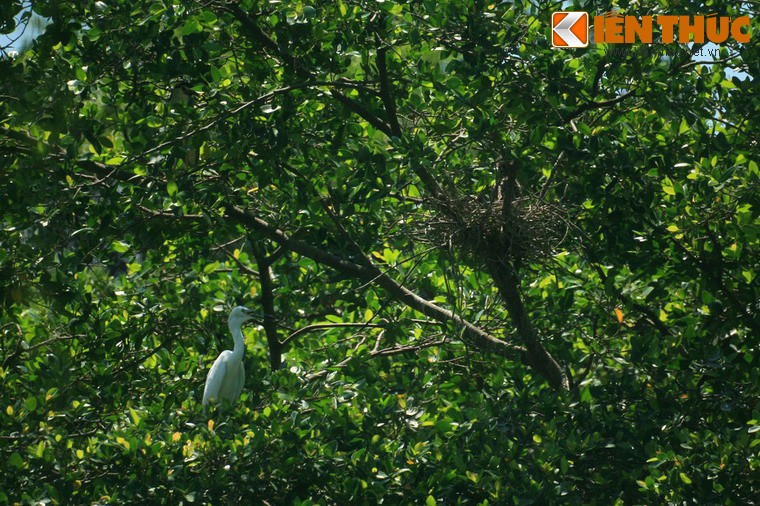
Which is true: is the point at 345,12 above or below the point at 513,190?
above

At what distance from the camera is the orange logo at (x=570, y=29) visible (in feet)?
16.4

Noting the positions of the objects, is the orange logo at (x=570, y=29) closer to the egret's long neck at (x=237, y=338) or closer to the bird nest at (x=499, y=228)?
the bird nest at (x=499, y=228)

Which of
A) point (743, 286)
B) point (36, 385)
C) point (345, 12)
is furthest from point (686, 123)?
point (36, 385)

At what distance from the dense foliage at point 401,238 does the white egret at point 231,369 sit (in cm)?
22

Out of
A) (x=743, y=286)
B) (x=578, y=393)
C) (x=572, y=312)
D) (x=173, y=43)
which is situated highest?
(x=173, y=43)

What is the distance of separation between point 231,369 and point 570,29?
3.05 metres

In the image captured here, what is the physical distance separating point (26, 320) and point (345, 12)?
302 centimetres

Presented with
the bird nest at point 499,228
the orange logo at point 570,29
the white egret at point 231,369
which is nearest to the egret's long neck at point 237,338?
the white egret at point 231,369

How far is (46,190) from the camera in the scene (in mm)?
4543

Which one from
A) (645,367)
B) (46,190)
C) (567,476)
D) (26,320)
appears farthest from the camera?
(26,320)

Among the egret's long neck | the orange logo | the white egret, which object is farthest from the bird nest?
the egret's long neck

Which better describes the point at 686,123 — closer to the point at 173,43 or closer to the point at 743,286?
the point at 743,286

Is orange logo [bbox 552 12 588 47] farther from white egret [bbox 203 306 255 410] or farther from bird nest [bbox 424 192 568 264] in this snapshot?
white egret [bbox 203 306 255 410]

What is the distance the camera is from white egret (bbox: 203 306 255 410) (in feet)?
19.7
